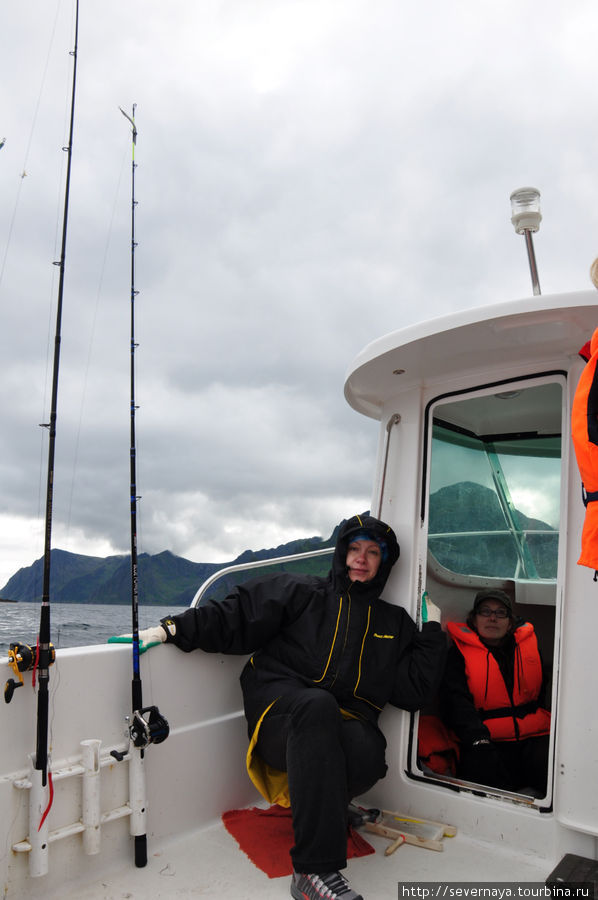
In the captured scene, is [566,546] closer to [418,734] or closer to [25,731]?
[418,734]

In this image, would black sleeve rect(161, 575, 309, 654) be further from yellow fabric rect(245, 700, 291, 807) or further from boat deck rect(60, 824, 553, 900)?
boat deck rect(60, 824, 553, 900)

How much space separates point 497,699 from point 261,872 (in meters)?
1.45

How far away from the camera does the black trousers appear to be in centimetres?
235

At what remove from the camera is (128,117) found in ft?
11.5

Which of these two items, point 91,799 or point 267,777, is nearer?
point 91,799

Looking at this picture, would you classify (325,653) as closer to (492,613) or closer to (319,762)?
(319,762)

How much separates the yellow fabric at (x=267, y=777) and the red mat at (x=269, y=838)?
18 cm

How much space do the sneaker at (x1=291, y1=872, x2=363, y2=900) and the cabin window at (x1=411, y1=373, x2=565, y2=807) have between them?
127cm

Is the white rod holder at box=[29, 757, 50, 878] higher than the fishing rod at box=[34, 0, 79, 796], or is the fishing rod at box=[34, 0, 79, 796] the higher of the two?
the fishing rod at box=[34, 0, 79, 796]

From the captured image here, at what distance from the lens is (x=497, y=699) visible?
132 inches

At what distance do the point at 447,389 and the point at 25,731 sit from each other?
8.11 ft

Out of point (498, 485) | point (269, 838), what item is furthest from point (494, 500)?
point (269, 838)

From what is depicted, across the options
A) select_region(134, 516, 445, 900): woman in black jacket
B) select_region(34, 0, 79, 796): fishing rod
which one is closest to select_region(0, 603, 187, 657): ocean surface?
select_region(34, 0, 79, 796): fishing rod

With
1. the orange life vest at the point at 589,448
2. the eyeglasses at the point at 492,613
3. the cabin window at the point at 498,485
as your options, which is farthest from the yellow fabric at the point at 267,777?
the orange life vest at the point at 589,448
